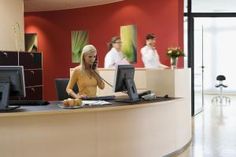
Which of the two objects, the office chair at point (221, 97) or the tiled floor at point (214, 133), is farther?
the office chair at point (221, 97)

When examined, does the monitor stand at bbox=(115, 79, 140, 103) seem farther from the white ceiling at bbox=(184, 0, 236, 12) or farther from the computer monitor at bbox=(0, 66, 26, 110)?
the white ceiling at bbox=(184, 0, 236, 12)

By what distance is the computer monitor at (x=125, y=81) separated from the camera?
4.32 m

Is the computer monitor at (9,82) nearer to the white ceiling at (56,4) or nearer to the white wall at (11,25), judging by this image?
the white wall at (11,25)

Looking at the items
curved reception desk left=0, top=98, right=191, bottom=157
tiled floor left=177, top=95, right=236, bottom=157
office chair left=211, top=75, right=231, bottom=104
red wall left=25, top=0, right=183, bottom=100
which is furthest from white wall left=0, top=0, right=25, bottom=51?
office chair left=211, top=75, right=231, bottom=104

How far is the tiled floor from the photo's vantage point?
5.79 m

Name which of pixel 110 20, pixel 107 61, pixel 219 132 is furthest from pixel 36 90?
pixel 219 132

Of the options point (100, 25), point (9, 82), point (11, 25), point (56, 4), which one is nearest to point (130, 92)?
point (9, 82)

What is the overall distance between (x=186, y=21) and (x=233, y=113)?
283 centimetres

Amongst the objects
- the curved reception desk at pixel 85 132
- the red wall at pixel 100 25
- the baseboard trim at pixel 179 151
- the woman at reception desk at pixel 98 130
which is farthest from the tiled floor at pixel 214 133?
the red wall at pixel 100 25

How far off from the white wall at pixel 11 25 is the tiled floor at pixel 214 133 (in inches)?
170

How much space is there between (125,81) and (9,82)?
1.33 metres

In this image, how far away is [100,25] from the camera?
983cm

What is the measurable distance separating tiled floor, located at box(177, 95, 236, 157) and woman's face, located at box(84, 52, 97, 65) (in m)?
2.01

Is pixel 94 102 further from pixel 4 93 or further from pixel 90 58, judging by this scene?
pixel 4 93
